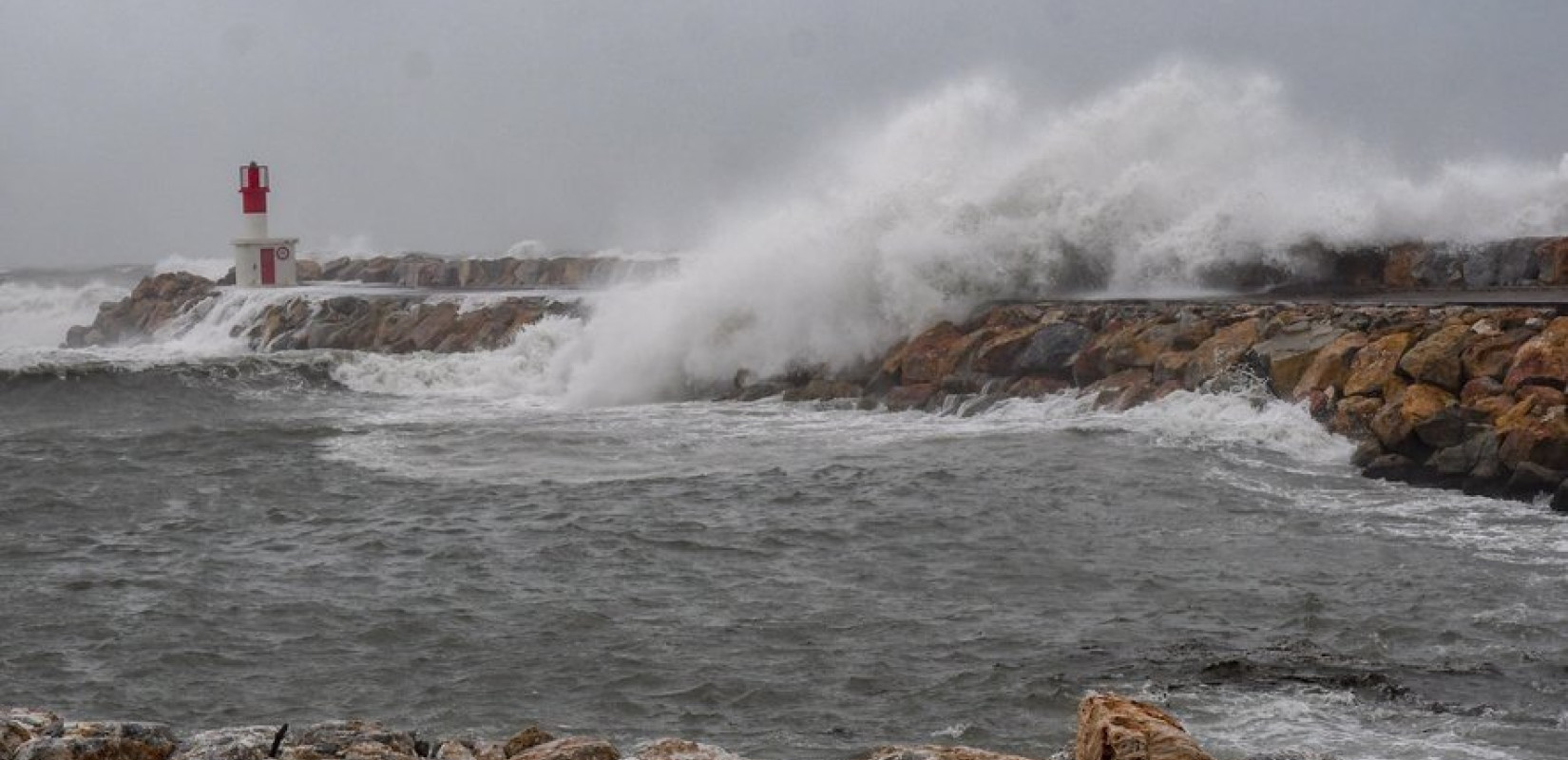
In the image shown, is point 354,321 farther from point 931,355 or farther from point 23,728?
point 23,728

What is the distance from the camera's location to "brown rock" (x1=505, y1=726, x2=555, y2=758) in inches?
233

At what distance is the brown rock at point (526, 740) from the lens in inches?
233

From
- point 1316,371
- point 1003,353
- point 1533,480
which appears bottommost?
point 1533,480

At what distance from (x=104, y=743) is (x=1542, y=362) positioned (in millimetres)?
10617

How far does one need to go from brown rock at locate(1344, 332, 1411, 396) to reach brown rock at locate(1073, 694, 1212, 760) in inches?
343

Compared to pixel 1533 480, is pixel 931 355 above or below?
above

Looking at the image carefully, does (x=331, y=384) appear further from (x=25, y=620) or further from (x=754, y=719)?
(x=754, y=719)

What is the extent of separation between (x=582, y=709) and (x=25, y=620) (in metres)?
3.83

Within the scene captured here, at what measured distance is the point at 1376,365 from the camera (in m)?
13.3

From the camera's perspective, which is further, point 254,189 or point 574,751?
point 254,189

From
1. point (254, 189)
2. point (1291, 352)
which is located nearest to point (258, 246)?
point (254, 189)

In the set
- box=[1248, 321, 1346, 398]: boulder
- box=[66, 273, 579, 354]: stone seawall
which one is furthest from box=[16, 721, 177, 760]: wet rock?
box=[66, 273, 579, 354]: stone seawall

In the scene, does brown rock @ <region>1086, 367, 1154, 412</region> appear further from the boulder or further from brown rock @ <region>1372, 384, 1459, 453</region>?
brown rock @ <region>1372, 384, 1459, 453</region>

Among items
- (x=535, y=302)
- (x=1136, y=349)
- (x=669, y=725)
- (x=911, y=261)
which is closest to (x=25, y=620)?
(x=669, y=725)
